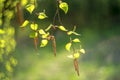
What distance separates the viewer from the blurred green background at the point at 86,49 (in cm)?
681

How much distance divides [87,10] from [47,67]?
3.22m

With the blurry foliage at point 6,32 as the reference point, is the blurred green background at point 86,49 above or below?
below

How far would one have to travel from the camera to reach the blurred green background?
6.81 m

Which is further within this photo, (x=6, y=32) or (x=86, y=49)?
(x=86, y=49)

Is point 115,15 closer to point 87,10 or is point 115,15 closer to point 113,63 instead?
point 87,10

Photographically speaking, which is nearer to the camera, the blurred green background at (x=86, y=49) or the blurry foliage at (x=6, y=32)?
the blurry foliage at (x=6, y=32)

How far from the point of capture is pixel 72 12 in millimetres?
9930

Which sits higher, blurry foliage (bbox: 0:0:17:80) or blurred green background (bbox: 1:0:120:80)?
blurry foliage (bbox: 0:0:17:80)

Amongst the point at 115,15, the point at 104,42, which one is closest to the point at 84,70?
the point at 104,42

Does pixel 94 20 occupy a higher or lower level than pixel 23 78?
lower

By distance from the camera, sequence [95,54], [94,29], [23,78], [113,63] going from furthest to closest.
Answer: [94,29] → [95,54] → [113,63] → [23,78]

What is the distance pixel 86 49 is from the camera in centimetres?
803

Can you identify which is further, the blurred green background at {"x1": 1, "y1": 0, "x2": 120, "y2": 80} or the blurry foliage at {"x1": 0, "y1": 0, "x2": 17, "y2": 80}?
the blurred green background at {"x1": 1, "y1": 0, "x2": 120, "y2": 80}

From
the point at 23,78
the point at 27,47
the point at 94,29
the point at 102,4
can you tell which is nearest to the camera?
the point at 23,78
